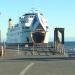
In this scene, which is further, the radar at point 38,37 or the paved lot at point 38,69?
the radar at point 38,37

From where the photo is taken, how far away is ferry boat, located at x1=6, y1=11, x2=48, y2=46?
111 metres

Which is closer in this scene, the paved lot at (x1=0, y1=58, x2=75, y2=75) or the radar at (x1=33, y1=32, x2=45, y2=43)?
the paved lot at (x1=0, y1=58, x2=75, y2=75)

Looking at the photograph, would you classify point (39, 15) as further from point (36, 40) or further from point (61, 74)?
point (61, 74)

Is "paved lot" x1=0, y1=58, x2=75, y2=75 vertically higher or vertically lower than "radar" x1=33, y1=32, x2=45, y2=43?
lower

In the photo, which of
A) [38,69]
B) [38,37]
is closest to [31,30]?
[38,37]

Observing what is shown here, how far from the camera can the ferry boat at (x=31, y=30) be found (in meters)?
111

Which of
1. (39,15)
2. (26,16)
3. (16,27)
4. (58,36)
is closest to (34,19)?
(39,15)

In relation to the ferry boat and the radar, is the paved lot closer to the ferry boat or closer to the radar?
the ferry boat

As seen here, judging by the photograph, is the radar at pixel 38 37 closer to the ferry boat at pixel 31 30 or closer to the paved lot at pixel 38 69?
the ferry boat at pixel 31 30

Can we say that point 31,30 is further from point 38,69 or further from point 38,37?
point 38,69

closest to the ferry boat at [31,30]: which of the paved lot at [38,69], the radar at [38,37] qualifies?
the radar at [38,37]

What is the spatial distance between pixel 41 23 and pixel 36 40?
5787mm

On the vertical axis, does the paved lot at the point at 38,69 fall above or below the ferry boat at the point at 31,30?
below

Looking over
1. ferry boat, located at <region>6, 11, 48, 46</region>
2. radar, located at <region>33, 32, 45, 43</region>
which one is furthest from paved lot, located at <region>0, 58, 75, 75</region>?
radar, located at <region>33, 32, 45, 43</region>
